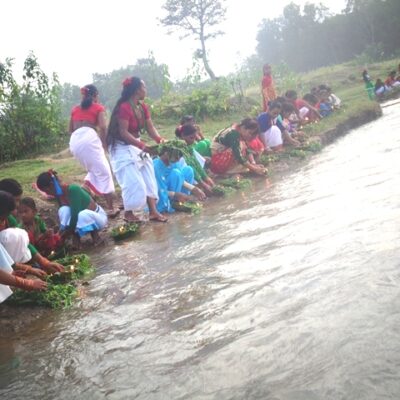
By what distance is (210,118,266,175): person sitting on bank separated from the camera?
643cm

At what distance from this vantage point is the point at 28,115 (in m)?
10.9

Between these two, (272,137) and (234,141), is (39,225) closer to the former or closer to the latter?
→ (234,141)

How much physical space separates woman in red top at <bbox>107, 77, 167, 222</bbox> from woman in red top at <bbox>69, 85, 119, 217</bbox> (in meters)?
0.32

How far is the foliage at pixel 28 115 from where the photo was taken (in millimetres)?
10625

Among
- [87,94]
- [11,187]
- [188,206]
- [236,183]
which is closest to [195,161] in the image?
[236,183]

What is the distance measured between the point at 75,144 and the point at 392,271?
409 cm

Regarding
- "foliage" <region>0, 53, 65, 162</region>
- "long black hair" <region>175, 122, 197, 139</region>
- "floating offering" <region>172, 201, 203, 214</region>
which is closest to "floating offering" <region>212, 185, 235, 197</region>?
"floating offering" <region>172, 201, 203, 214</region>

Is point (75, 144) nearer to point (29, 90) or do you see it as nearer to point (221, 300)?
point (221, 300)

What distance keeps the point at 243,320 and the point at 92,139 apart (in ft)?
12.4

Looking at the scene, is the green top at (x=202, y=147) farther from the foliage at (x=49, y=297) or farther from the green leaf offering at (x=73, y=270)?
the foliage at (x=49, y=297)

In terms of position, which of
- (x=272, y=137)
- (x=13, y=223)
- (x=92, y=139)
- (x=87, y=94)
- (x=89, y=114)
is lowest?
(x=272, y=137)

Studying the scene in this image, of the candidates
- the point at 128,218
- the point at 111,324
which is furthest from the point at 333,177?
the point at 111,324

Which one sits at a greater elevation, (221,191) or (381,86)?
(381,86)

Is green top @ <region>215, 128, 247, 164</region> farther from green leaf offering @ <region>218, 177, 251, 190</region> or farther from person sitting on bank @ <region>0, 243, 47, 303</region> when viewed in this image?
person sitting on bank @ <region>0, 243, 47, 303</region>
